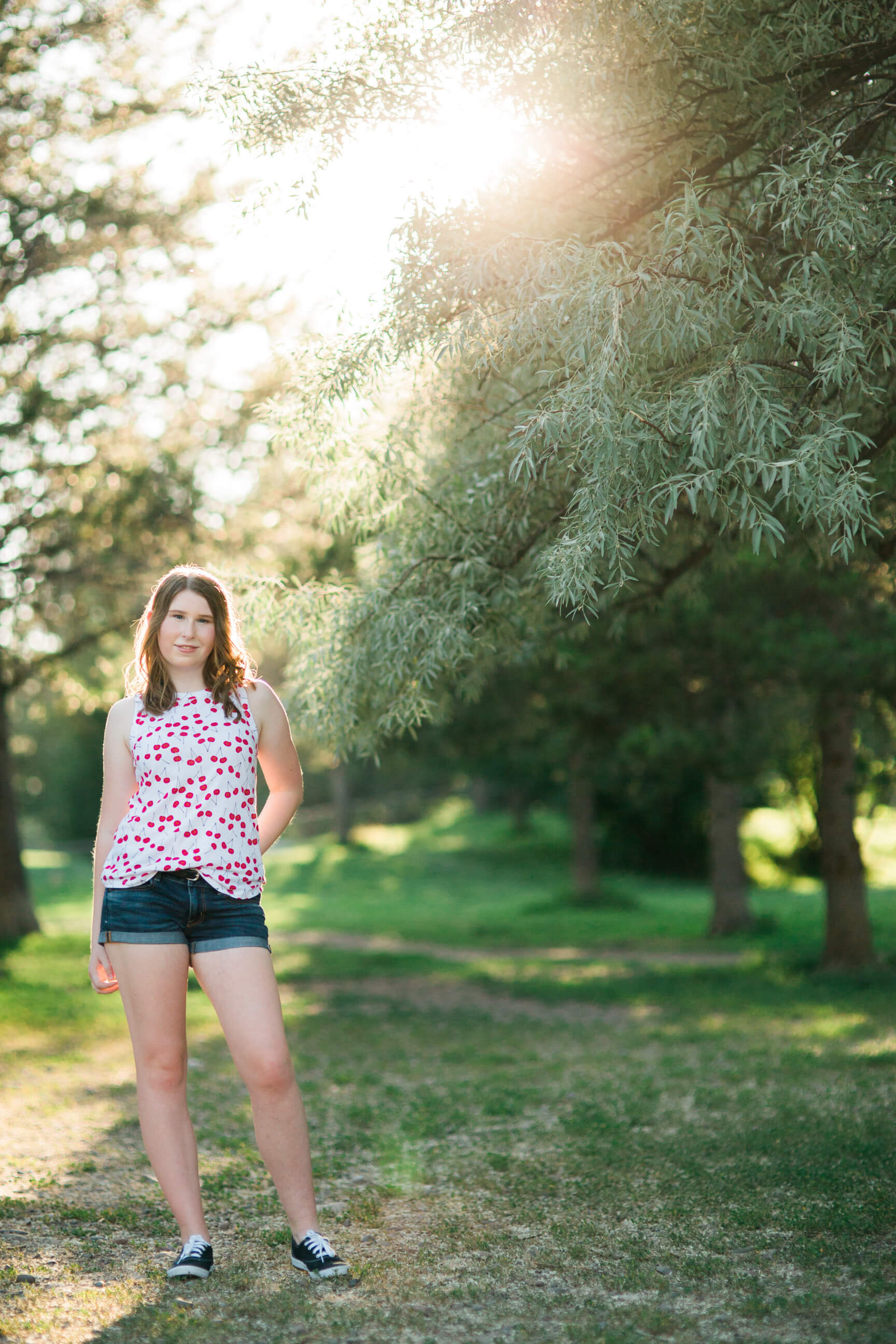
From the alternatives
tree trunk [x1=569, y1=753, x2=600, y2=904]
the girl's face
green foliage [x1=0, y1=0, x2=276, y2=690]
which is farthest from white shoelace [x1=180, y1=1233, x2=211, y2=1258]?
tree trunk [x1=569, y1=753, x2=600, y2=904]

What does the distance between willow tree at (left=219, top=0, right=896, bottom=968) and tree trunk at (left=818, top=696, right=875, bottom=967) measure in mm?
6479

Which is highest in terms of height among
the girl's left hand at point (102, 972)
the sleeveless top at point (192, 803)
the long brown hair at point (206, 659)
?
the long brown hair at point (206, 659)

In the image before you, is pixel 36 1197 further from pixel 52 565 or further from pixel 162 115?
pixel 162 115

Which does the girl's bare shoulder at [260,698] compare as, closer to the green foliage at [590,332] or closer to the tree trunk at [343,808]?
the green foliage at [590,332]

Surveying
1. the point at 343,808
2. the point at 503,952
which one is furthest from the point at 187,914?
the point at 343,808

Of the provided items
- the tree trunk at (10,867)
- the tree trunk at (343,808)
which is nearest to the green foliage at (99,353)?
the tree trunk at (10,867)

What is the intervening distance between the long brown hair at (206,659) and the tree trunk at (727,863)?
13703 mm

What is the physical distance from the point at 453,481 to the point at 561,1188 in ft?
9.72

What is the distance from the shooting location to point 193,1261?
3.41 metres

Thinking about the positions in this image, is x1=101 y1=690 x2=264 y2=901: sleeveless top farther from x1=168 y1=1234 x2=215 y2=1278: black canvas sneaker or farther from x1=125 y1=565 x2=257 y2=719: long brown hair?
x1=168 y1=1234 x2=215 y2=1278: black canvas sneaker

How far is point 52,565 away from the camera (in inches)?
466

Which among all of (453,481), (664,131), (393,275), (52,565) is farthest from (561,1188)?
(52,565)

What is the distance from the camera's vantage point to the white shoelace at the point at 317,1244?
3396mm

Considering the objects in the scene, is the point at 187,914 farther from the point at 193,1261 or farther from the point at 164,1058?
the point at 193,1261
